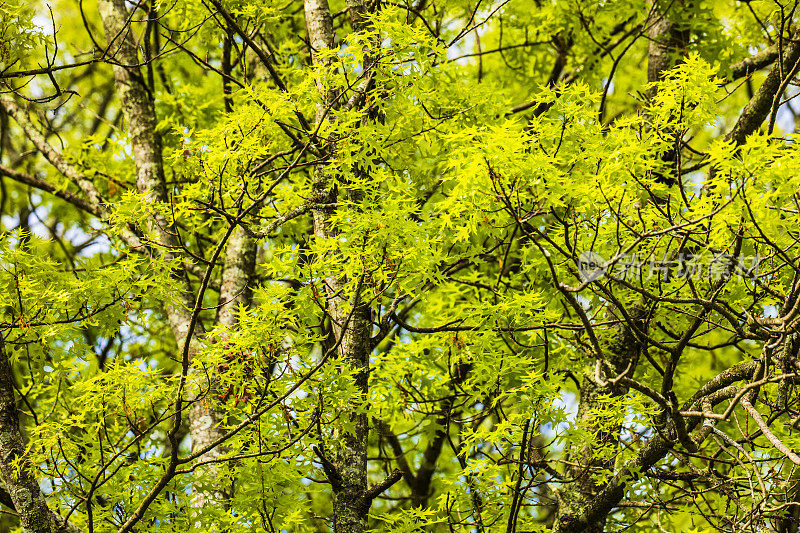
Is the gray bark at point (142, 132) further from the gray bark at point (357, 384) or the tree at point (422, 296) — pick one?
the gray bark at point (357, 384)

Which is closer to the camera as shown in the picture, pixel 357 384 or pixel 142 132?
pixel 357 384

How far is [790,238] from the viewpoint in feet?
15.7

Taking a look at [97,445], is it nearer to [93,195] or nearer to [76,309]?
[76,309]

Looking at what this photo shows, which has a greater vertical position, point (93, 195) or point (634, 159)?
point (93, 195)

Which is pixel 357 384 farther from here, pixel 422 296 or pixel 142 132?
pixel 142 132

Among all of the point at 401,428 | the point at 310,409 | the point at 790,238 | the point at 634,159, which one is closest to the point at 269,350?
the point at 310,409

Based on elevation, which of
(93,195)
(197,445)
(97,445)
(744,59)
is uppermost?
(744,59)

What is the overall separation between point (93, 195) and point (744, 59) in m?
7.48

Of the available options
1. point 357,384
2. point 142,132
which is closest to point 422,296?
point 357,384

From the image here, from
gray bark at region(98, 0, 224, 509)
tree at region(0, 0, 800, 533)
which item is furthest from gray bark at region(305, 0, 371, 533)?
gray bark at region(98, 0, 224, 509)

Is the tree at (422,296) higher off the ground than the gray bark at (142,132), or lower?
lower

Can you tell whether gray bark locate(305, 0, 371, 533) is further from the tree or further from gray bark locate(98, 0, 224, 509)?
gray bark locate(98, 0, 224, 509)

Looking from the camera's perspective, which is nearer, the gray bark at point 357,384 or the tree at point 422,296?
the tree at point 422,296

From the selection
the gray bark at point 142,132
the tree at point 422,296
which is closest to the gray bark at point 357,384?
the tree at point 422,296
